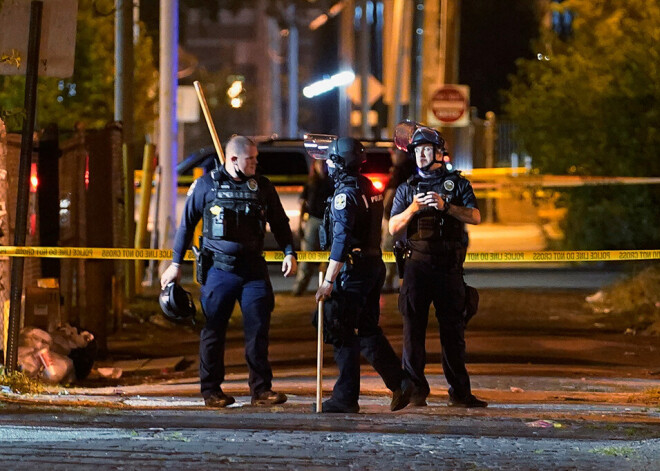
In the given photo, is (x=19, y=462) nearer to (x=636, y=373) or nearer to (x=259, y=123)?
(x=636, y=373)

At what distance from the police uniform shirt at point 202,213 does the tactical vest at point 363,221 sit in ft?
1.19

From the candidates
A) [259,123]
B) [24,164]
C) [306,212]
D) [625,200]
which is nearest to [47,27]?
[24,164]

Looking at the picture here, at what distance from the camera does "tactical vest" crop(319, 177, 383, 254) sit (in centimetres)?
769

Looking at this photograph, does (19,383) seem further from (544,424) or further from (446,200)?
(544,424)

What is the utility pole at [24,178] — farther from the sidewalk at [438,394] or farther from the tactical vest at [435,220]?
the tactical vest at [435,220]

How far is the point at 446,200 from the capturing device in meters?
7.83

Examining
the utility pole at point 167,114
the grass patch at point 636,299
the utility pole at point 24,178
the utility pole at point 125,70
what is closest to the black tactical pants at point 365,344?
the utility pole at point 24,178

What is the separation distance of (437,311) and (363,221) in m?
0.79

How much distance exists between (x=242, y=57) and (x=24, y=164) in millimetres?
70598

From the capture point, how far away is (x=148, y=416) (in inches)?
294

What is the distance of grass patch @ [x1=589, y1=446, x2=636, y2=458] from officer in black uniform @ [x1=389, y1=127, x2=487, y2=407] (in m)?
1.57

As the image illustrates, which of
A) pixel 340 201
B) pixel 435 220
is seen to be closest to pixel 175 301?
pixel 340 201

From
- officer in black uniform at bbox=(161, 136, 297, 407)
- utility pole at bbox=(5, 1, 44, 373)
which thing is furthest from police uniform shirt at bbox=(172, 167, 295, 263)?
utility pole at bbox=(5, 1, 44, 373)

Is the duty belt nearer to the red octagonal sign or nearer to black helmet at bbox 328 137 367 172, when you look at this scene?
black helmet at bbox 328 137 367 172
